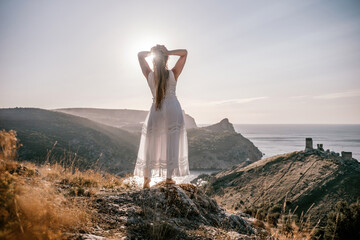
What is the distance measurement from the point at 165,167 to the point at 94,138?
66246 mm

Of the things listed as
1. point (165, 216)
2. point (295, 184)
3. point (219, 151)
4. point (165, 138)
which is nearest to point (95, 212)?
point (165, 216)

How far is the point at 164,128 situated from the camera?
4812mm

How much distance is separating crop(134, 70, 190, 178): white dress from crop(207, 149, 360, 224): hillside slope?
59.4 ft

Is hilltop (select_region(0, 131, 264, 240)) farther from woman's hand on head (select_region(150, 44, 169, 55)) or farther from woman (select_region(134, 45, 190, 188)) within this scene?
woman's hand on head (select_region(150, 44, 169, 55))

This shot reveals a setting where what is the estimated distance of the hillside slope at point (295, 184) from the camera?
25.3 meters

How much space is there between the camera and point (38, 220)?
2.11 meters

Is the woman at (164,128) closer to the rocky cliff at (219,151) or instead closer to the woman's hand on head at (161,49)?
the woman's hand on head at (161,49)

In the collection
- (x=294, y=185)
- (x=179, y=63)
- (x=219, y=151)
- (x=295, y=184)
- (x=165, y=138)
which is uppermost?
(x=179, y=63)

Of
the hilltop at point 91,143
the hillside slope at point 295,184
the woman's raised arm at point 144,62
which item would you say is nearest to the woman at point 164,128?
the woman's raised arm at point 144,62

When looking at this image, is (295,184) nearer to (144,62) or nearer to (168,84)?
(168,84)

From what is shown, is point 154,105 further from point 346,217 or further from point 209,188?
point 209,188

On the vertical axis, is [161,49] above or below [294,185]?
above

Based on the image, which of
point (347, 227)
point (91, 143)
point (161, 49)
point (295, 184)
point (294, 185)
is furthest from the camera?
point (91, 143)

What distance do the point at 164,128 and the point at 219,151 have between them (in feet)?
279
